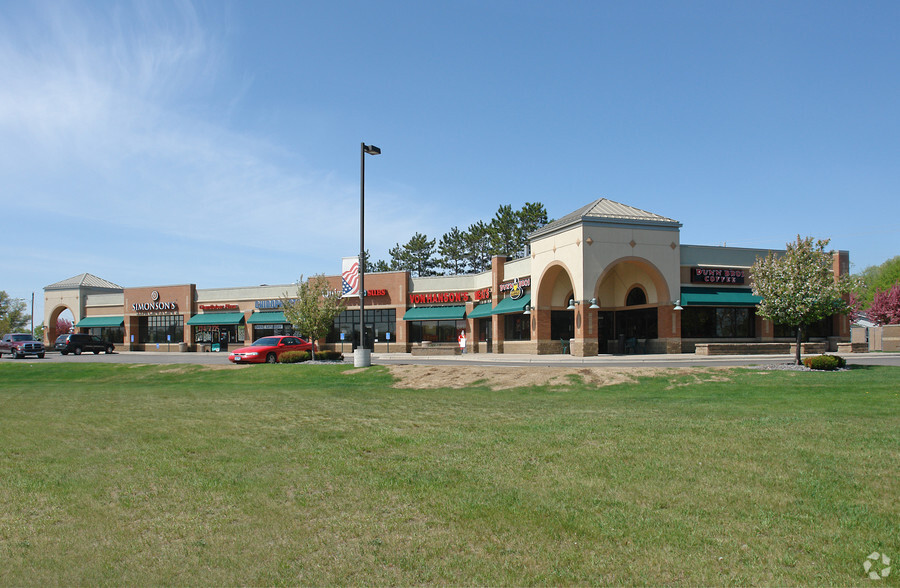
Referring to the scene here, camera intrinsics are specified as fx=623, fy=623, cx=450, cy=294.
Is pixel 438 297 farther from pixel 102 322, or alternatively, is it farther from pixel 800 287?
pixel 102 322

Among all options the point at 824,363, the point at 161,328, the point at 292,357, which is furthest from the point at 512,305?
the point at 161,328

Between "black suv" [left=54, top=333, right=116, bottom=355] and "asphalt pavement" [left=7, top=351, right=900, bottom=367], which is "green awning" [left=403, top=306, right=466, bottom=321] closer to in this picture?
"asphalt pavement" [left=7, top=351, right=900, bottom=367]

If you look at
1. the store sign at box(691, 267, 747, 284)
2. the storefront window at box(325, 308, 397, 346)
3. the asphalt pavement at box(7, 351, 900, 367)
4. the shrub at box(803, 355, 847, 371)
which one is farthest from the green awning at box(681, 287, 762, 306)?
the storefront window at box(325, 308, 397, 346)

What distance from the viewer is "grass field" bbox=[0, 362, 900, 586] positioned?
459cm

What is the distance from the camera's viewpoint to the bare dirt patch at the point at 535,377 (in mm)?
18250

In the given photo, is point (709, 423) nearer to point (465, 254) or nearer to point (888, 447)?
A: point (888, 447)

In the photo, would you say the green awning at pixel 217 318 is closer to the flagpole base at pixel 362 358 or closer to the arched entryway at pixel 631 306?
the arched entryway at pixel 631 306

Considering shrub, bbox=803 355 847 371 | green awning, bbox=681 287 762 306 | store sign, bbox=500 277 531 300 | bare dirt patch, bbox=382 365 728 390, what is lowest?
bare dirt patch, bbox=382 365 728 390

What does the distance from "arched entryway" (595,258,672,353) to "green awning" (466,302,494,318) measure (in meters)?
7.76

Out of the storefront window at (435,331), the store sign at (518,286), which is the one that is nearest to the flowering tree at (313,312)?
the store sign at (518,286)

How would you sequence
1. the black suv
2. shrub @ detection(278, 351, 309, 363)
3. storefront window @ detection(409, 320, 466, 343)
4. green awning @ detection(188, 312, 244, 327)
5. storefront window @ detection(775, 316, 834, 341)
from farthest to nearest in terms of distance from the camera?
1. green awning @ detection(188, 312, 244, 327)
2. storefront window @ detection(409, 320, 466, 343)
3. the black suv
4. storefront window @ detection(775, 316, 834, 341)
5. shrub @ detection(278, 351, 309, 363)

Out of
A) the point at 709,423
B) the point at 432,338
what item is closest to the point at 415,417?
the point at 709,423

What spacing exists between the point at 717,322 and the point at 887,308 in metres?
34.4

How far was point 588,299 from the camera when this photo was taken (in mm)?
36188
